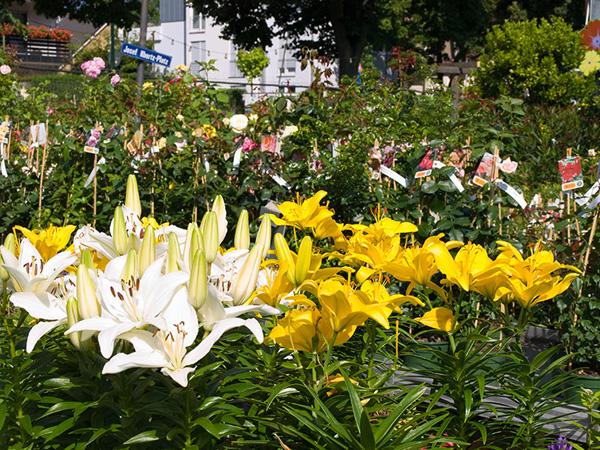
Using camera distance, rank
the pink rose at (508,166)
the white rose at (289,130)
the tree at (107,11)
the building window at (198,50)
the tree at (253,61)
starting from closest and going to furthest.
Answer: the pink rose at (508,166) < the white rose at (289,130) < the tree at (107,11) < the tree at (253,61) < the building window at (198,50)

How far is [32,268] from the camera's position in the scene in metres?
1.97

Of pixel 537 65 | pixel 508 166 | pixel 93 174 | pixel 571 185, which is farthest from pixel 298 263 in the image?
pixel 537 65

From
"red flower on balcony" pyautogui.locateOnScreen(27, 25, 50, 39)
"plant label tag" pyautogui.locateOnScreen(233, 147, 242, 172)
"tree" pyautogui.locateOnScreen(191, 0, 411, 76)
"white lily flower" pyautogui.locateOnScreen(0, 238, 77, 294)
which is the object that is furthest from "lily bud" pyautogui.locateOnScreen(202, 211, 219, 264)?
"red flower on balcony" pyautogui.locateOnScreen(27, 25, 50, 39)

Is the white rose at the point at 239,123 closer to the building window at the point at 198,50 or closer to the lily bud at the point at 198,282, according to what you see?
the lily bud at the point at 198,282

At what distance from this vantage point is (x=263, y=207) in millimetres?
4758

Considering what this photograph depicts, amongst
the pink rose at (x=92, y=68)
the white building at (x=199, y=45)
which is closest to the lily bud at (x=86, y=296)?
the pink rose at (x=92, y=68)

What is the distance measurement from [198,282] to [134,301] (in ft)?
0.47

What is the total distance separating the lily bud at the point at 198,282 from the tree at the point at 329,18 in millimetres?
23045

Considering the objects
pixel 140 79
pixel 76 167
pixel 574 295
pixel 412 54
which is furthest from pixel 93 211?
pixel 140 79

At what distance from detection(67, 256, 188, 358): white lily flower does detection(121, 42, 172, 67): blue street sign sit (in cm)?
696

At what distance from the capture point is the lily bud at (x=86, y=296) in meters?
1.67

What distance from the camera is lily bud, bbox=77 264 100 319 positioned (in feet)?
5.49

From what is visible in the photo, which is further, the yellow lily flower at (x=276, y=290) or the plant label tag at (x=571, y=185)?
the plant label tag at (x=571, y=185)

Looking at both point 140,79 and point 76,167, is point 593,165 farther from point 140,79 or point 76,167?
point 140,79
